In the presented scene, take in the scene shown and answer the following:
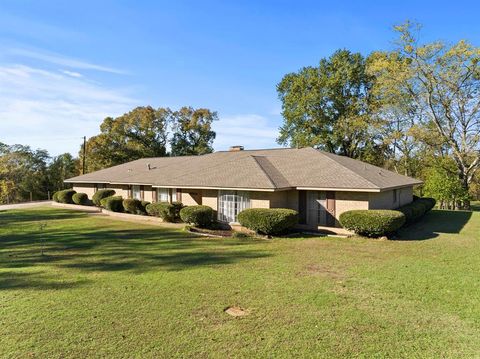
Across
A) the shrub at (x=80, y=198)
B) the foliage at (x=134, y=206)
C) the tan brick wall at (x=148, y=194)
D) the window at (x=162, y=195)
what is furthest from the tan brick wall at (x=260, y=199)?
the shrub at (x=80, y=198)

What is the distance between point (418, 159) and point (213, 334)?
123 feet

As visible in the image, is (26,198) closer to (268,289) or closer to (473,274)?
(268,289)

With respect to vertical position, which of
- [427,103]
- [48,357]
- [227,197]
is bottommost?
[48,357]

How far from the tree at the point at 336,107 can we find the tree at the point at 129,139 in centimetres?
1952

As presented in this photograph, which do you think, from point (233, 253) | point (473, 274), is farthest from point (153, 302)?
point (473, 274)

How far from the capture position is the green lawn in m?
5.20

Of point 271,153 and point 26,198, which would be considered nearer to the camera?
point 271,153

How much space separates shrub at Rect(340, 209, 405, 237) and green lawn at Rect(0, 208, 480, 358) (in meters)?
1.07

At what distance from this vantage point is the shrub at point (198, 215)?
16.9 metres

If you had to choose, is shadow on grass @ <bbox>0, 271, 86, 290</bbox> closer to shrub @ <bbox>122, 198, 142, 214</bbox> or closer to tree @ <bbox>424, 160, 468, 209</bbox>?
shrub @ <bbox>122, 198, 142, 214</bbox>

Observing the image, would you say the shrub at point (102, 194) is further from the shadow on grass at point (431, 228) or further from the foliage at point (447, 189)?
the foliage at point (447, 189)

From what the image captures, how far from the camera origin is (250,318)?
618 cm

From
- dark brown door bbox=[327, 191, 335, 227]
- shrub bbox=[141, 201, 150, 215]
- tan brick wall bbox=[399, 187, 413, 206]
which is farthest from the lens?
shrub bbox=[141, 201, 150, 215]

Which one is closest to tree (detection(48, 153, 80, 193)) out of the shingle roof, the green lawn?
the shingle roof
